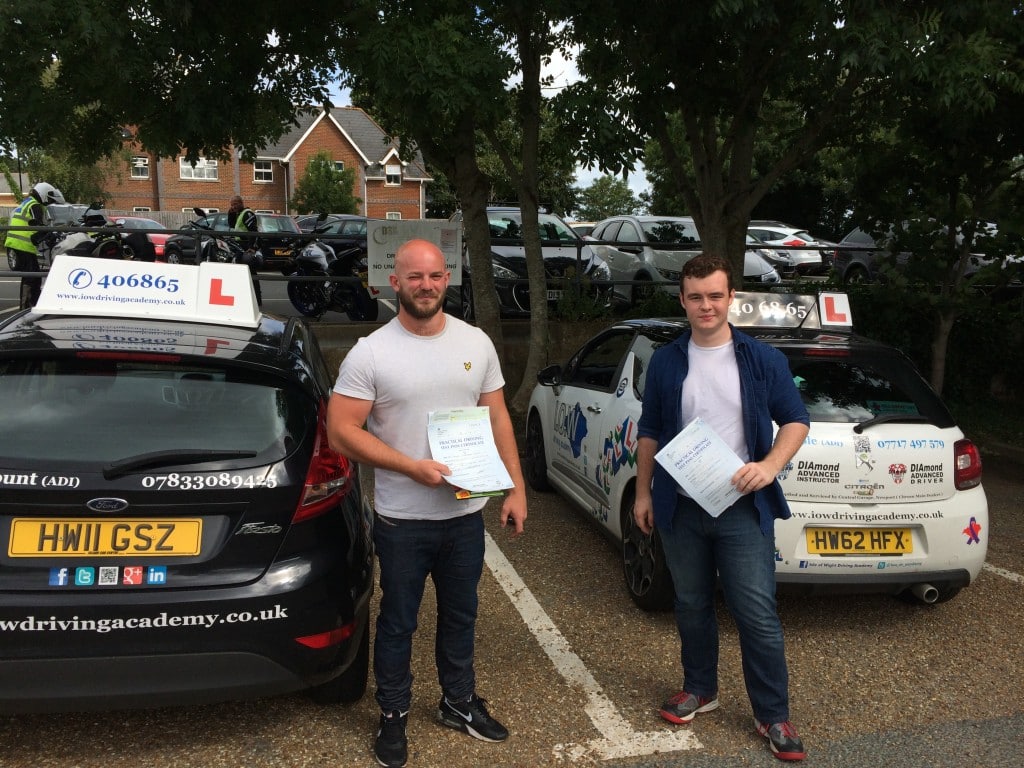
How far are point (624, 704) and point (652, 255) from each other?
9996 mm

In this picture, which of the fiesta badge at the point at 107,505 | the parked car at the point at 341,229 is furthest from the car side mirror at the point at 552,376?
the parked car at the point at 341,229

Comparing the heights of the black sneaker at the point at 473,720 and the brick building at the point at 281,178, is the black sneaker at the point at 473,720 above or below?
below

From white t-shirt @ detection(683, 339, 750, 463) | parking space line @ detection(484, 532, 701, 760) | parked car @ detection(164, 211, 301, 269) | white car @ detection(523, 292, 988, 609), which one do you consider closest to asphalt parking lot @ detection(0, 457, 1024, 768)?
parking space line @ detection(484, 532, 701, 760)

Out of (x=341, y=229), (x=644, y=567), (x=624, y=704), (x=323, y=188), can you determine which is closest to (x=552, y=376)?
(x=644, y=567)

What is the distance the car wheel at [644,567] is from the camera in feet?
14.6

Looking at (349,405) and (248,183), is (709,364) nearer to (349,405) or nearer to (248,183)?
(349,405)

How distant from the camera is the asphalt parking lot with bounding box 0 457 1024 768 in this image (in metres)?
3.31

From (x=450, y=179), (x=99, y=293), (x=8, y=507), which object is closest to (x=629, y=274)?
(x=450, y=179)

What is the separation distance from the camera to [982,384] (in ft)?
34.9

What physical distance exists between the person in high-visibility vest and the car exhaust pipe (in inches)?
359

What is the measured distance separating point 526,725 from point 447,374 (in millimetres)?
1460

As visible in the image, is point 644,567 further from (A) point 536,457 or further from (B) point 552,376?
(A) point 536,457

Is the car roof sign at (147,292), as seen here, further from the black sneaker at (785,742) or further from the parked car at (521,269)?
the parked car at (521,269)

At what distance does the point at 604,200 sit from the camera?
2336 inches
